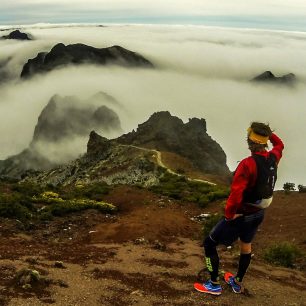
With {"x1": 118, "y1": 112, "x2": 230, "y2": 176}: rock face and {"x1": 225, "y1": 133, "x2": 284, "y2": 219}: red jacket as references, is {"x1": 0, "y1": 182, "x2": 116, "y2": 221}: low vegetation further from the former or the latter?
{"x1": 118, "y1": 112, "x2": 230, "y2": 176}: rock face

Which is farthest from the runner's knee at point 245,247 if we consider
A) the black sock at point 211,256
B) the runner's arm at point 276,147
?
the runner's arm at point 276,147

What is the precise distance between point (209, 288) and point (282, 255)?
233 inches

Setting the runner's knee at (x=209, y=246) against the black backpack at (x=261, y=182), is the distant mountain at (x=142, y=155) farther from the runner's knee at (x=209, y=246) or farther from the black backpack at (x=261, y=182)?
the black backpack at (x=261, y=182)

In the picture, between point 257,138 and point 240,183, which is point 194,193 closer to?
point 257,138

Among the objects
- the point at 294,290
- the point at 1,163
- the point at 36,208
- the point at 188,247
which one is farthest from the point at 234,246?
the point at 1,163

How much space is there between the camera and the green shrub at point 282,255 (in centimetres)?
1441

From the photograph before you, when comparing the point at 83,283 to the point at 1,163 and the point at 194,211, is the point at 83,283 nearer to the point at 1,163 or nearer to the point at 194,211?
the point at 194,211

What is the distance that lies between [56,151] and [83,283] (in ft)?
602

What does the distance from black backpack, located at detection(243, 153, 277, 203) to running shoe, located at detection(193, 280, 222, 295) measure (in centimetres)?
204

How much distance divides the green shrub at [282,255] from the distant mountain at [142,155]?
34013mm

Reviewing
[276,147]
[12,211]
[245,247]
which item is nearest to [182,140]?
[12,211]

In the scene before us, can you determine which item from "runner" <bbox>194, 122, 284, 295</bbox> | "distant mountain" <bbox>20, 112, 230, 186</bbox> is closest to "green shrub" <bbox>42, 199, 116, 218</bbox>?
"runner" <bbox>194, 122, 284, 295</bbox>

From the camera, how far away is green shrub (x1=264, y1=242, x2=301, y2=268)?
14414 mm

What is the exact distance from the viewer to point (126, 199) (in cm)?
3042
